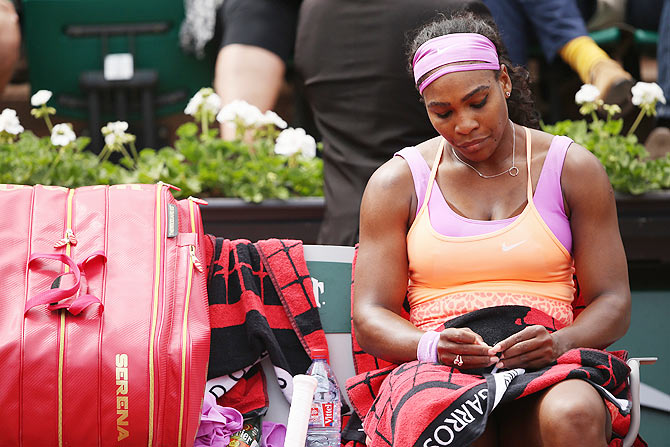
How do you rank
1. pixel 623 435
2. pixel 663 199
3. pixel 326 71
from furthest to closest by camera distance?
1. pixel 663 199
2. pixel 326 71
3. pixel 623 435

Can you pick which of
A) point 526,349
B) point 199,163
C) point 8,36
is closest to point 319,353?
point 526,349

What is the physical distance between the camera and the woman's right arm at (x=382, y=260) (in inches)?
94.1

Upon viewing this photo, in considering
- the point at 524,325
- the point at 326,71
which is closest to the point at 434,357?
the point at 524,325

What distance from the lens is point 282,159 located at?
364 cm

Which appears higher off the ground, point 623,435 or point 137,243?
point 137,243

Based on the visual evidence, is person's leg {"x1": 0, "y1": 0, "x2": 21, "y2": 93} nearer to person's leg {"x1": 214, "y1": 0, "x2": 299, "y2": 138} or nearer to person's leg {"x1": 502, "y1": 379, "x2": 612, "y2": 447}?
person's leg {"x1": 214, "y1": 0, "x2": 299, "y2": 138}

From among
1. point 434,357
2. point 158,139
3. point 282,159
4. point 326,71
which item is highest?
point 326,71

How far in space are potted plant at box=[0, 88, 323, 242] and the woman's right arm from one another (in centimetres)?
101

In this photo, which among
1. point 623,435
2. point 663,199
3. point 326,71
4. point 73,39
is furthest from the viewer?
point 73,39

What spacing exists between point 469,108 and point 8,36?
240 cm

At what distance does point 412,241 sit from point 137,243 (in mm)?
665

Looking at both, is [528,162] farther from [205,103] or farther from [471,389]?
[205,103]

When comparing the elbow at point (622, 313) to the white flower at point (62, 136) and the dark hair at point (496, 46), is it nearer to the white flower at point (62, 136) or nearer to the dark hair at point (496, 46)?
the dark hair at point (496, 46)

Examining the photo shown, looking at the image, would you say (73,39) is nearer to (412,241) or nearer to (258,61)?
(258,61)
